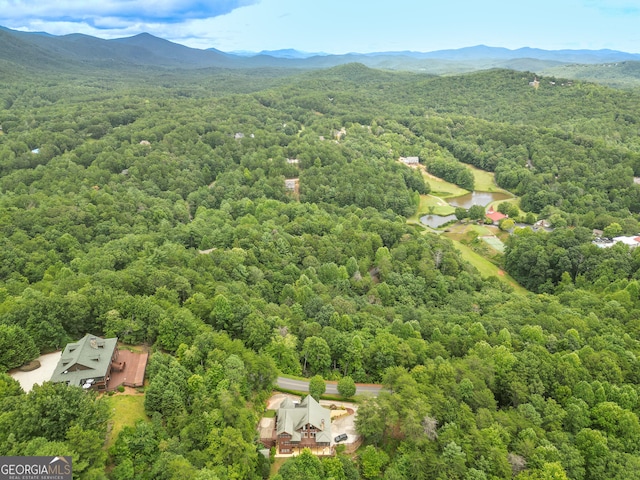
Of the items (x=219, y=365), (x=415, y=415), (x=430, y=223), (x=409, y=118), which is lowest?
(x=430, y=223)

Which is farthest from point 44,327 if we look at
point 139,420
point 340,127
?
point 340,127

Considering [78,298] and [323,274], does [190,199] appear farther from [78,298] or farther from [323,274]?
[78,298]

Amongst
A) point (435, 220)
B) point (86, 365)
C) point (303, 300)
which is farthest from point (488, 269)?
point (86, 365)

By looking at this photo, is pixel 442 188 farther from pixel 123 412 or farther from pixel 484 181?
pixel 123 412

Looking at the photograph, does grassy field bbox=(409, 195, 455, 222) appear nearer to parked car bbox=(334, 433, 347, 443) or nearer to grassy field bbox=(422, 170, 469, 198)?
grassy field bbox=(422, 170, 469, 198)

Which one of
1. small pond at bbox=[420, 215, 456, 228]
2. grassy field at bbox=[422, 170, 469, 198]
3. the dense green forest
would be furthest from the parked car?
grassy field at bbox=[422, 170, 469, 198]
